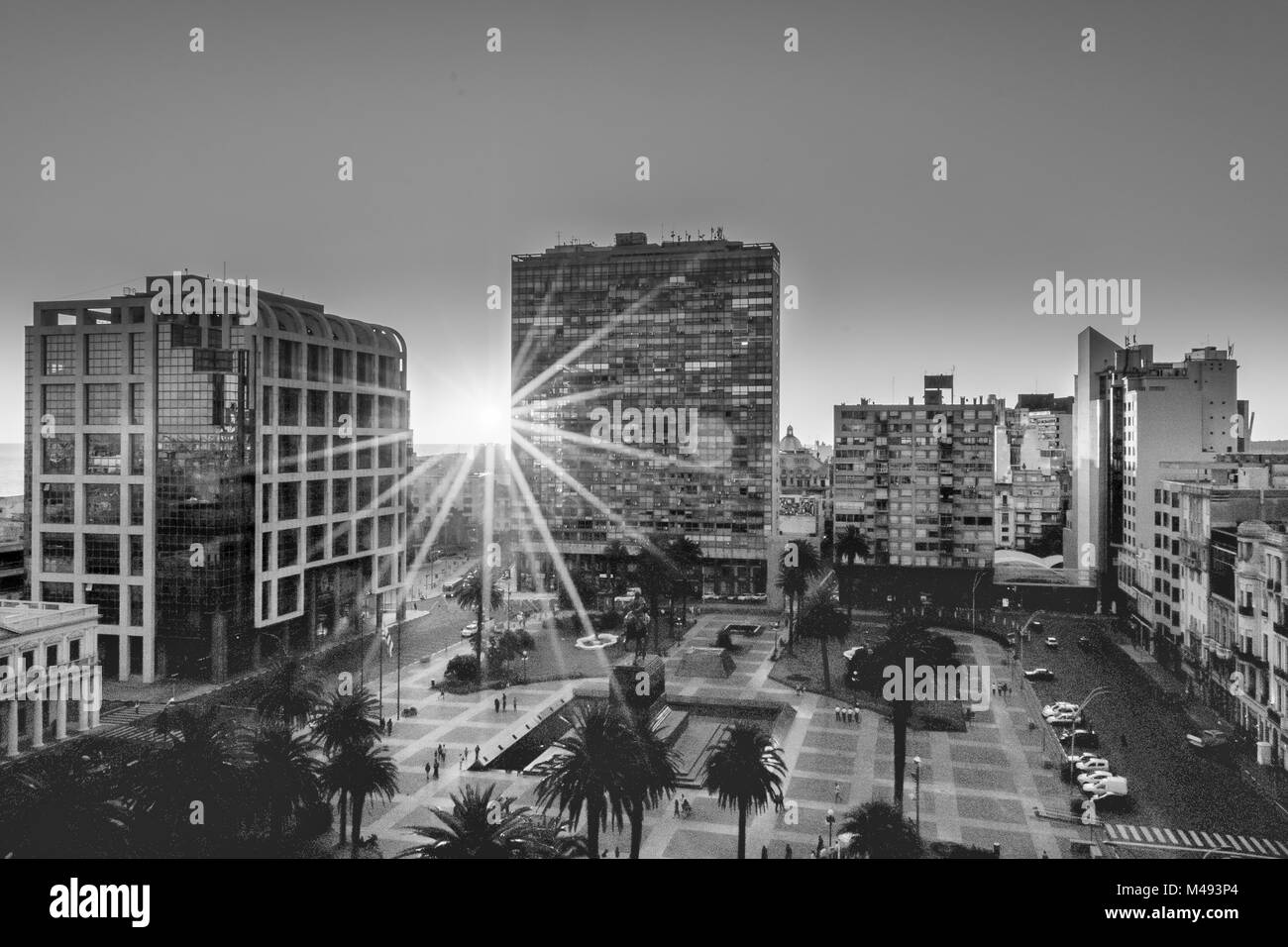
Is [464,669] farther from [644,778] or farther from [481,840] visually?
[481,840]

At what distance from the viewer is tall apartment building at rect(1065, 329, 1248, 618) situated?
3981 centimetres

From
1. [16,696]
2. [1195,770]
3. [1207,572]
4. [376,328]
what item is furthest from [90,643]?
[1207,572]

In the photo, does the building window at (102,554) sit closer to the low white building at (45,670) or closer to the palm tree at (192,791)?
the low white building at (45,670)

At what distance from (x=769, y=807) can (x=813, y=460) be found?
8906 centimetres

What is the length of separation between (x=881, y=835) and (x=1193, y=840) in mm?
7972

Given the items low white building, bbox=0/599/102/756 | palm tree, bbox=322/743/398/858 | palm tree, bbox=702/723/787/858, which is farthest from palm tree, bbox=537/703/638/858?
low white building, bbox=0/599/102/756

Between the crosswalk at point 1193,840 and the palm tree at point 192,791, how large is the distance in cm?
1747

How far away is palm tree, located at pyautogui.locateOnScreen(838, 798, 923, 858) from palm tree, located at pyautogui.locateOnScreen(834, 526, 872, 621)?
1175 inches

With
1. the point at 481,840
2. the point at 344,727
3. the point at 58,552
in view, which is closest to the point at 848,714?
the point at 344,727

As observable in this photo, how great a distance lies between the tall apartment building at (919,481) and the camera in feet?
160

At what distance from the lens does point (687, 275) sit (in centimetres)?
5297

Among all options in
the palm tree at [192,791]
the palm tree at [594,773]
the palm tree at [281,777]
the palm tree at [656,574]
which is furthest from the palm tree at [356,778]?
the palm tree at [656,574]

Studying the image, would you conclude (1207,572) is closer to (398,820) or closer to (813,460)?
(398,820)
